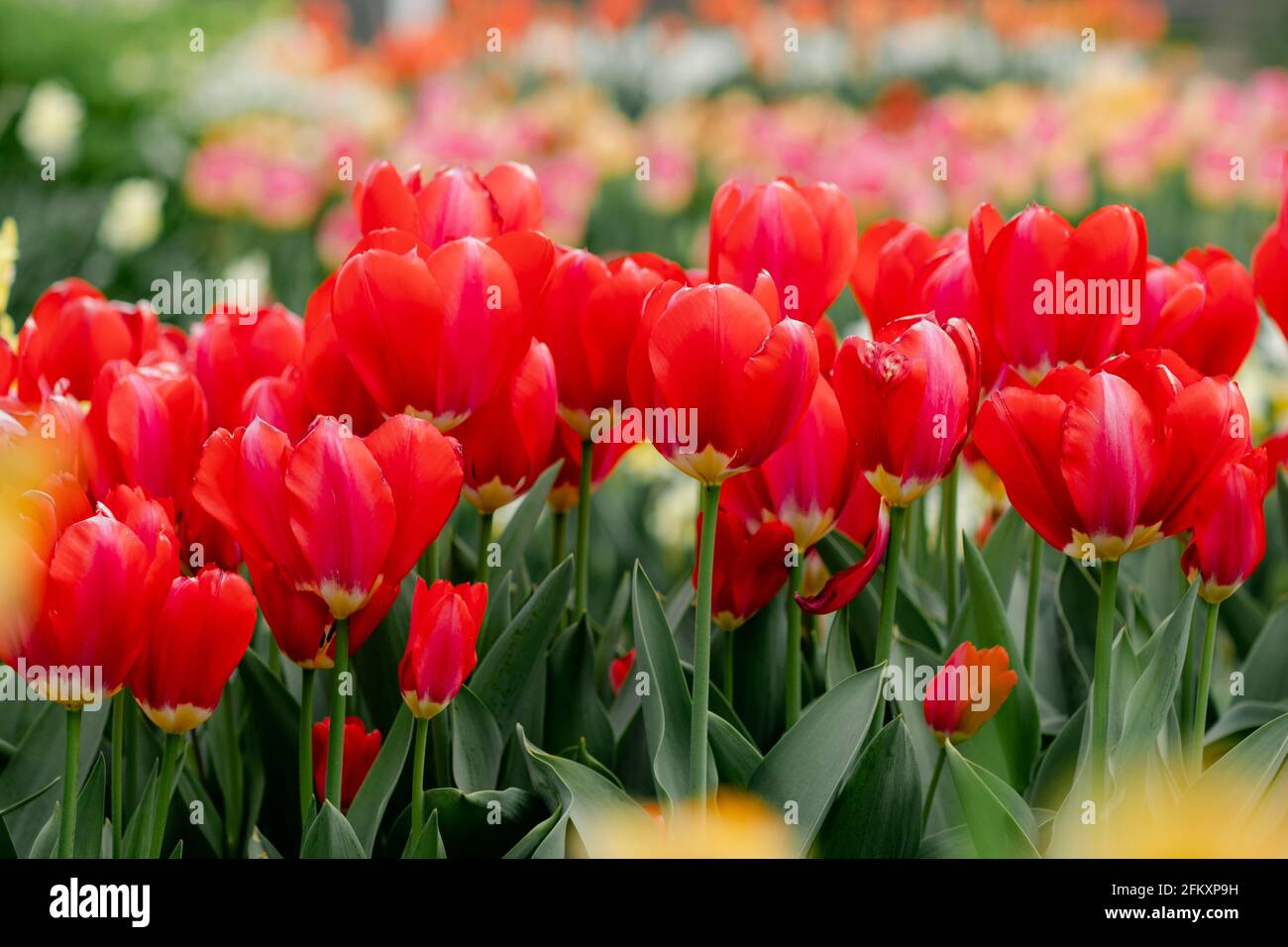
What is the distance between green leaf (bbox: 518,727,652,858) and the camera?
3.15ft

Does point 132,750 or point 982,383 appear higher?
point 982,383

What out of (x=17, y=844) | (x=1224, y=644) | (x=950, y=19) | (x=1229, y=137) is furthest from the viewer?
(x=950, y=19)

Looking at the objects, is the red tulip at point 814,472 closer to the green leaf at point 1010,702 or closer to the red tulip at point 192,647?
the green leaf at point 1010,702

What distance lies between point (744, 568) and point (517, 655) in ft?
0.61

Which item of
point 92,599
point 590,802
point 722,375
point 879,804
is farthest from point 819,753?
point 92,599

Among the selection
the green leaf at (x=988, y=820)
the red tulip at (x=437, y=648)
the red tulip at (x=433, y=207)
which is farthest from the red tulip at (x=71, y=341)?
the green leaf at (x=988, y=820)

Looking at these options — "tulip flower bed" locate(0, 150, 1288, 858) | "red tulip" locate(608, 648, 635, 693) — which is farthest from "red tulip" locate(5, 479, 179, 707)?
"red tulip" locate(608, 648, 635, 693)

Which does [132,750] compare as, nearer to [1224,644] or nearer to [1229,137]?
[1224,644]

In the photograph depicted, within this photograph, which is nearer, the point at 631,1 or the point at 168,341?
the point at 168,341

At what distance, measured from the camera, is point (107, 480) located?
43.6 inches

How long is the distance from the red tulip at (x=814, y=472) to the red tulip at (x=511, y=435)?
0.56 ft

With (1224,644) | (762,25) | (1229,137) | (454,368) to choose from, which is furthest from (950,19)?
(454,368)

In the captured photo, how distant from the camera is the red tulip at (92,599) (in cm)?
89

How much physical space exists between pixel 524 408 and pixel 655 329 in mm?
203
